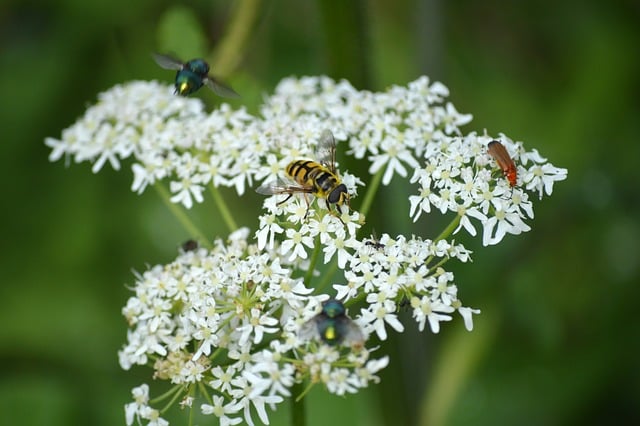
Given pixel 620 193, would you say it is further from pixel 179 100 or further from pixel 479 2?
pixel 179 100

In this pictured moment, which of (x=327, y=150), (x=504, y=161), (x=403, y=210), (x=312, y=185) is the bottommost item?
(x=504, y=161)

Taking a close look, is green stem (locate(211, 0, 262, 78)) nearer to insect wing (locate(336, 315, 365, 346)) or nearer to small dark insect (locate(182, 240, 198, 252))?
small dark insect (locate(182, 240, 198, 252))

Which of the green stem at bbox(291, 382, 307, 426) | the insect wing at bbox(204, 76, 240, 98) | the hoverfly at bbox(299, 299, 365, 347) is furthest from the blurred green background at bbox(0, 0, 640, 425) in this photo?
the hoverfly at bbox(299, 299, 365, 347)

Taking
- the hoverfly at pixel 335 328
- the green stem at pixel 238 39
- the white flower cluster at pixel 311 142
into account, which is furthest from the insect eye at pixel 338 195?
the green stem at pixel 238 39

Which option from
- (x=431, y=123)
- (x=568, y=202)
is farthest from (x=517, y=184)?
(x=568, y=202)

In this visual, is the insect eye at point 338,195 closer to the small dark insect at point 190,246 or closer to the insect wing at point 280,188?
the insect wing at point 280,188

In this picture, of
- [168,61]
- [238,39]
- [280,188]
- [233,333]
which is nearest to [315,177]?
[280,188]

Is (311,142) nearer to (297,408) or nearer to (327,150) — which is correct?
(327,150)
